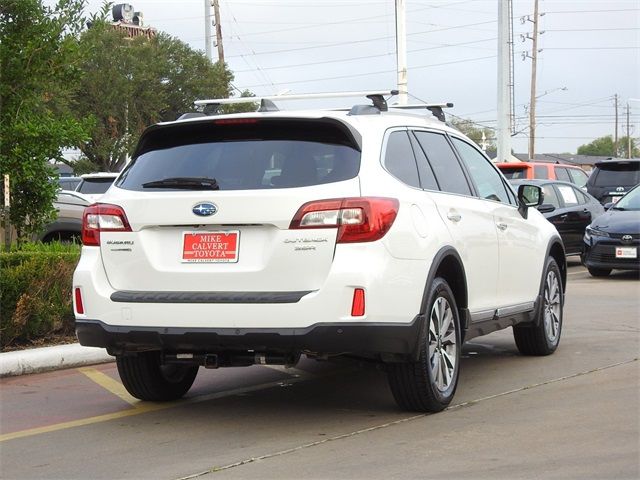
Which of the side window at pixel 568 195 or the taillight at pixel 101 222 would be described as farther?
the side window at pixel 568 195

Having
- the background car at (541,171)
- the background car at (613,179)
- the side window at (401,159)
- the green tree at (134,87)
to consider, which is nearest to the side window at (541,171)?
the background car at (541,171)

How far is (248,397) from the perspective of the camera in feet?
24.2

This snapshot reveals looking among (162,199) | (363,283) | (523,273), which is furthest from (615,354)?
(162,199)

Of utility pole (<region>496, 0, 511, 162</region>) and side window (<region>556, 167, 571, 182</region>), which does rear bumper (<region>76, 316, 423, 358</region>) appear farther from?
utility pole (<region>496, 0, 511, 162</region>)

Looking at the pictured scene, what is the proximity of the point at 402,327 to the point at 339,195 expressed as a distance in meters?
0.81

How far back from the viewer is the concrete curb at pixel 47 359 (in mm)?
8406

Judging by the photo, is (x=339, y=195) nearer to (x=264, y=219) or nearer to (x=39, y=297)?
(x=264, y=219)

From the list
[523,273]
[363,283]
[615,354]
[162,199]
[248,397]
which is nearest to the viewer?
[363,283]

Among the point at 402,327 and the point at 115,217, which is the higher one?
the point at 115,217

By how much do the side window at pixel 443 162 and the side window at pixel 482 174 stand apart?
20 cm

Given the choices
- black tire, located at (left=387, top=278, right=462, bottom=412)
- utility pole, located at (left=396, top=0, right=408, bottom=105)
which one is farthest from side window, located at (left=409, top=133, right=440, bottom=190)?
utility pole, located at (left=396, top=0, right=408, bottom=105)

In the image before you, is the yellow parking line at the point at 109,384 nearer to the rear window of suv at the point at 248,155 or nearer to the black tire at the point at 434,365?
the rear window of suv at the point at 248,155

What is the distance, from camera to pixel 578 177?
24781mm

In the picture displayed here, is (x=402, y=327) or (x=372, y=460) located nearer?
(x=372, y=460)
